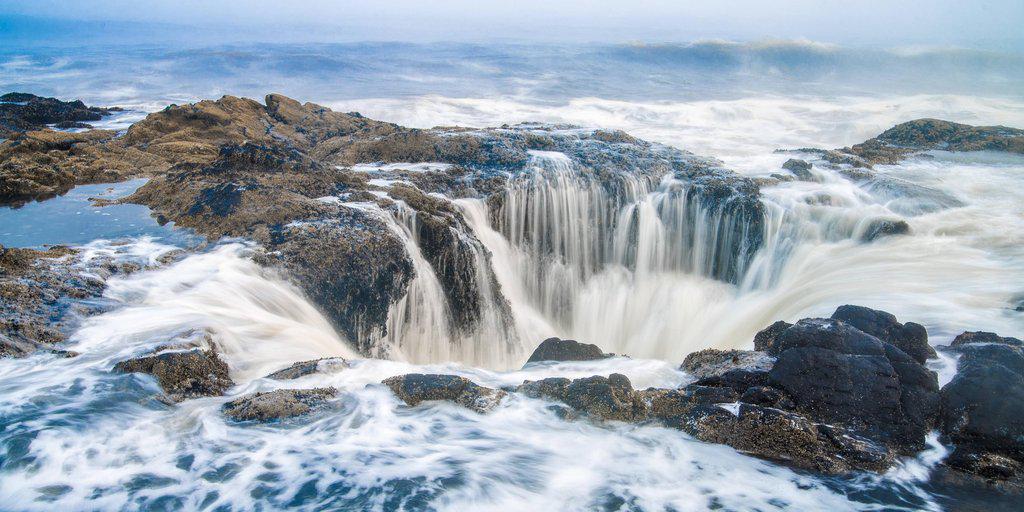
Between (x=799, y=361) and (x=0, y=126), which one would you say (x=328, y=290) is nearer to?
(x=799, y=361)

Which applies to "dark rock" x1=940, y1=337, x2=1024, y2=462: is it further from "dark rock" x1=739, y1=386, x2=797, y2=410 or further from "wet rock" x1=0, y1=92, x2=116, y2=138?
"wet rock" x1=0, y1=92, x2=116, y2=138

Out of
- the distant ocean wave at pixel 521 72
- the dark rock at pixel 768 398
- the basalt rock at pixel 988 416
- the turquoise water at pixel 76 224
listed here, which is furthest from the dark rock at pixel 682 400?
the distant ocean wave at pixel 521 72

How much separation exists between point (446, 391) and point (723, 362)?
2357 mm

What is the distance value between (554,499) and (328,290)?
4071 mm

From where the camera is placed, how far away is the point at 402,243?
755cm

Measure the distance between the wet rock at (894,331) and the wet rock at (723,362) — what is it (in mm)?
936

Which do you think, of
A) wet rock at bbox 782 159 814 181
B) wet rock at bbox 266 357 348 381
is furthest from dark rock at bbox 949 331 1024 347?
wet rock at bbox 782 159 814 181

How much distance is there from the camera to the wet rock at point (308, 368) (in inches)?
188

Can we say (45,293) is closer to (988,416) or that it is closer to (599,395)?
(599,395)

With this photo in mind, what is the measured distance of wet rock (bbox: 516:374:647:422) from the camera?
4.36 m

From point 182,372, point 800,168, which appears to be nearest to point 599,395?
point 182,372

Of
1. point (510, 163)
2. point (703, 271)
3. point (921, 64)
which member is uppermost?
point (921, 64)

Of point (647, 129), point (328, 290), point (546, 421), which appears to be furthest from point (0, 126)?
point (647, 129)

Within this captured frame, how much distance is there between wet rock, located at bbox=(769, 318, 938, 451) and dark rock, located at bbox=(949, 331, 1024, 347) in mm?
1309
